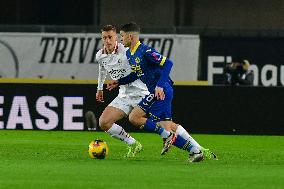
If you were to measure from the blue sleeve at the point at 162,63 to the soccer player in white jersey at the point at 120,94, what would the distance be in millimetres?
794

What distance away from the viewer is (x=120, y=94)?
15.3m

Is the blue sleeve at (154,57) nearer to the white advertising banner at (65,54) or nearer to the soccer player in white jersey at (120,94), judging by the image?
the soccer player in white jersey at (120,94)

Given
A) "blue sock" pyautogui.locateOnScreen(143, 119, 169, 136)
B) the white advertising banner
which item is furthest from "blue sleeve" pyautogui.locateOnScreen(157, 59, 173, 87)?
the white advertising banner

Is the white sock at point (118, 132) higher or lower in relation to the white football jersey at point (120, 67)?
lower

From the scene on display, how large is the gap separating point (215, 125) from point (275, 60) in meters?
3.96

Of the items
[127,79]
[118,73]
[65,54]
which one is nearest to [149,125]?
[127,79]

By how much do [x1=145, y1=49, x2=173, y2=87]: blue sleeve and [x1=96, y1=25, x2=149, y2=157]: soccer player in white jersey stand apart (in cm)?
79

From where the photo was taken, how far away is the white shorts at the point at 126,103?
15.2m

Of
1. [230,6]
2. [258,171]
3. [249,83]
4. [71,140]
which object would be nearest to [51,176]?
[258,171]

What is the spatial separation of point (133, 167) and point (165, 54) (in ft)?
39.4

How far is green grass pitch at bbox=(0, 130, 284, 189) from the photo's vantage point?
36.0 feet

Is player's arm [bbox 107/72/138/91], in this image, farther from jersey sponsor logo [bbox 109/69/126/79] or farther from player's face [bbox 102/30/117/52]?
A: player's face [bbox 102/30/117/52]

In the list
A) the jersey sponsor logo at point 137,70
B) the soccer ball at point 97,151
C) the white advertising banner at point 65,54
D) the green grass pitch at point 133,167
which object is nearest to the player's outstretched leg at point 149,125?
the green grass pitch at point 133,167

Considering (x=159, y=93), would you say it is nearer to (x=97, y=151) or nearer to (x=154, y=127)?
(x=154, y=127)
